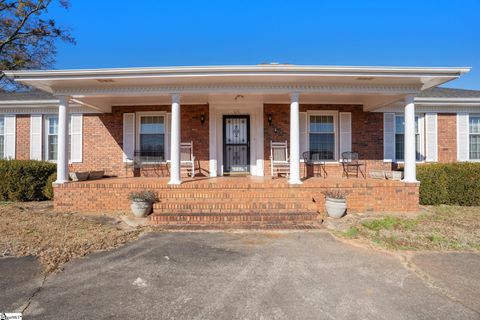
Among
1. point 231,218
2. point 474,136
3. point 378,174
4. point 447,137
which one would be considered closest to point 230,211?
point 231,218

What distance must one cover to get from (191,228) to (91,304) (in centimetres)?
247

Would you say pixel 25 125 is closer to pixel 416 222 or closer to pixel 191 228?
pixel 191 228

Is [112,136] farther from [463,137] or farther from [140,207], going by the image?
[463,137]

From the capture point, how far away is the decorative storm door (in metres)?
8.47

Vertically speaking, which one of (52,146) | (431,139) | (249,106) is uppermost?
(249,106)

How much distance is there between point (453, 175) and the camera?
22.4 feet

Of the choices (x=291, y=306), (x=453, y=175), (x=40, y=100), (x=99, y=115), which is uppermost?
(x=40, y=100)

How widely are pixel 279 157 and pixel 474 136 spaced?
7357mm

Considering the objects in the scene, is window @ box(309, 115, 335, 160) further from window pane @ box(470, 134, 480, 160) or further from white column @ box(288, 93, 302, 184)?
window pane @ box(470, 134, 480, 160)

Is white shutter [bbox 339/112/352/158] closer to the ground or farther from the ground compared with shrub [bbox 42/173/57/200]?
farther from the ground

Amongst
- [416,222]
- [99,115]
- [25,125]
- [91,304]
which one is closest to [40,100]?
[25,125]

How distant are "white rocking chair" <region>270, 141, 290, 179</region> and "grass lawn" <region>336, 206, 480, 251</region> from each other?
3.16 meters

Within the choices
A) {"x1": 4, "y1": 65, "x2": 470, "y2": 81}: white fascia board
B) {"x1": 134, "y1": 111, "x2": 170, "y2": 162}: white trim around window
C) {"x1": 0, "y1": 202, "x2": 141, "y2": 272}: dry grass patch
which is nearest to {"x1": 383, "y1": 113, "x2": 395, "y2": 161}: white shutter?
{"x1": 4, "y1": 65, "x2": 470, "y2": 81}: white fascia board

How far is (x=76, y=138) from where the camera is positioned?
867 centimetres
